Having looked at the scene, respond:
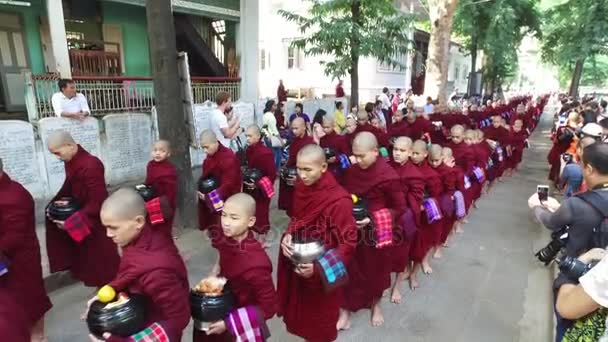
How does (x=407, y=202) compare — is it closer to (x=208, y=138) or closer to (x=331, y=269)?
(x=331, y=269)

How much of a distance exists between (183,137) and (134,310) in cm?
386

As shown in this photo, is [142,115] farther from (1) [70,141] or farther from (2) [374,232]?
(2) [374,232]

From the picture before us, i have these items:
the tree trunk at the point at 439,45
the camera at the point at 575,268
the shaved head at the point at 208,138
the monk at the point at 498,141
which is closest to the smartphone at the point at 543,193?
the camera at the point at 575,268

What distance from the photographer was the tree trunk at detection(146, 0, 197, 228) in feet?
16.3

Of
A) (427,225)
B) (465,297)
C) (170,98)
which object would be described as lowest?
(465,297)

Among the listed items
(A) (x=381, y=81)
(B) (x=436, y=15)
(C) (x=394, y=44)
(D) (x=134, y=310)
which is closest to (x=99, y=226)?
(D) (x=134, y=310)

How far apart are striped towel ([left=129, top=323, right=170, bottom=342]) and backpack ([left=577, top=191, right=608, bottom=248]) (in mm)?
2498

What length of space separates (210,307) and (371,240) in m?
1.66

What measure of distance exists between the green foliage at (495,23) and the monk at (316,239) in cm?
1890

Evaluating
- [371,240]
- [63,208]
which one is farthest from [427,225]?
[63,208]

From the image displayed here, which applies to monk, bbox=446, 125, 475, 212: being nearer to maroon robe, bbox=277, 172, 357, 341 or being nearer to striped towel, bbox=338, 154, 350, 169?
striped towel, bbox=338, 154, 350, 169

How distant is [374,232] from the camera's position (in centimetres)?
320

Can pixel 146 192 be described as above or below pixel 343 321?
above

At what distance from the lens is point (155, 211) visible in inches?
146
